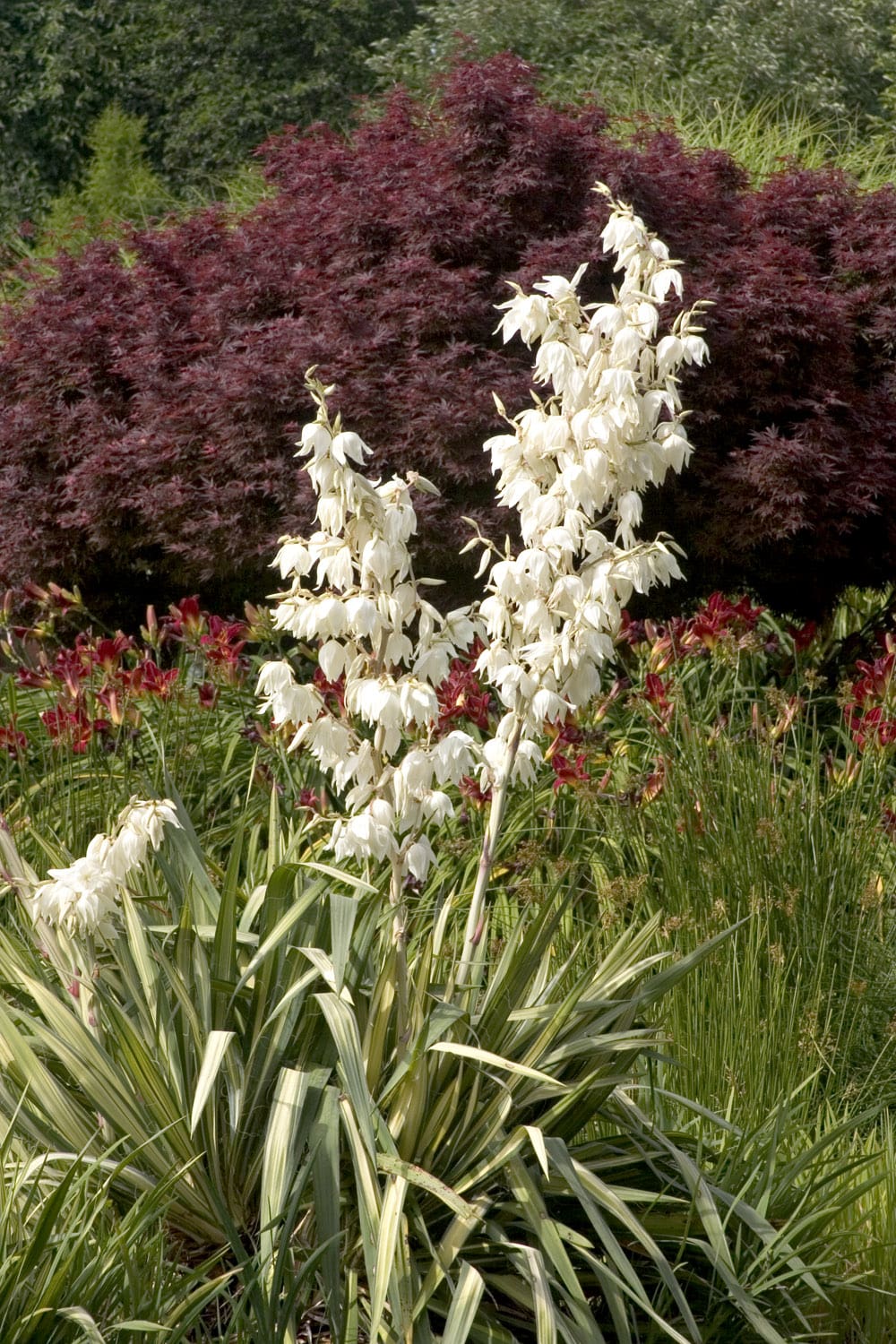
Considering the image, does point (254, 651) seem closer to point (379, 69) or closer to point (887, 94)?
point (887, 94)

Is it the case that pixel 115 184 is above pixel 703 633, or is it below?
below

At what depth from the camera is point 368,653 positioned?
2695mm

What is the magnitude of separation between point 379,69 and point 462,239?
38.0 ft

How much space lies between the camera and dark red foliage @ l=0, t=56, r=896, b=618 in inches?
219

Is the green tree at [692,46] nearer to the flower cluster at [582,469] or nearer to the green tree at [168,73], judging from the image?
the green tree at [168,73]

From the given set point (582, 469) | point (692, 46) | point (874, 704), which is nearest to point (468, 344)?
point (874, 704)

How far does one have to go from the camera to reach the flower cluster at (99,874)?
96.6 inches

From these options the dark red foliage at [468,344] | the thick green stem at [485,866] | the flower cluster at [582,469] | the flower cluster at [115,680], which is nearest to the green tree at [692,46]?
the dark red foliage at [468,344]

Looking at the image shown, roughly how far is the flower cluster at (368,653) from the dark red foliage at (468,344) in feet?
9.17

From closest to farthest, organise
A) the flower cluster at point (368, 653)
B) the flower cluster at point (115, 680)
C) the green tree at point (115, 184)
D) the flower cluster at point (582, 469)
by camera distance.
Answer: the flower cluster at point (368, 653)
the flower cluster at point (582, 469)
the flower cluster at point (115, 680)
the green tree at point (115, 184)

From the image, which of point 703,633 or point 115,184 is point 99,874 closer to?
point 703,633

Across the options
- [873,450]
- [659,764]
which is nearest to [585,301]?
[873,450]

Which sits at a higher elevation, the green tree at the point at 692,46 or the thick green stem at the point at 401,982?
the thick green stem at the point at 401,982

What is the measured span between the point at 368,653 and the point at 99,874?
625mm
